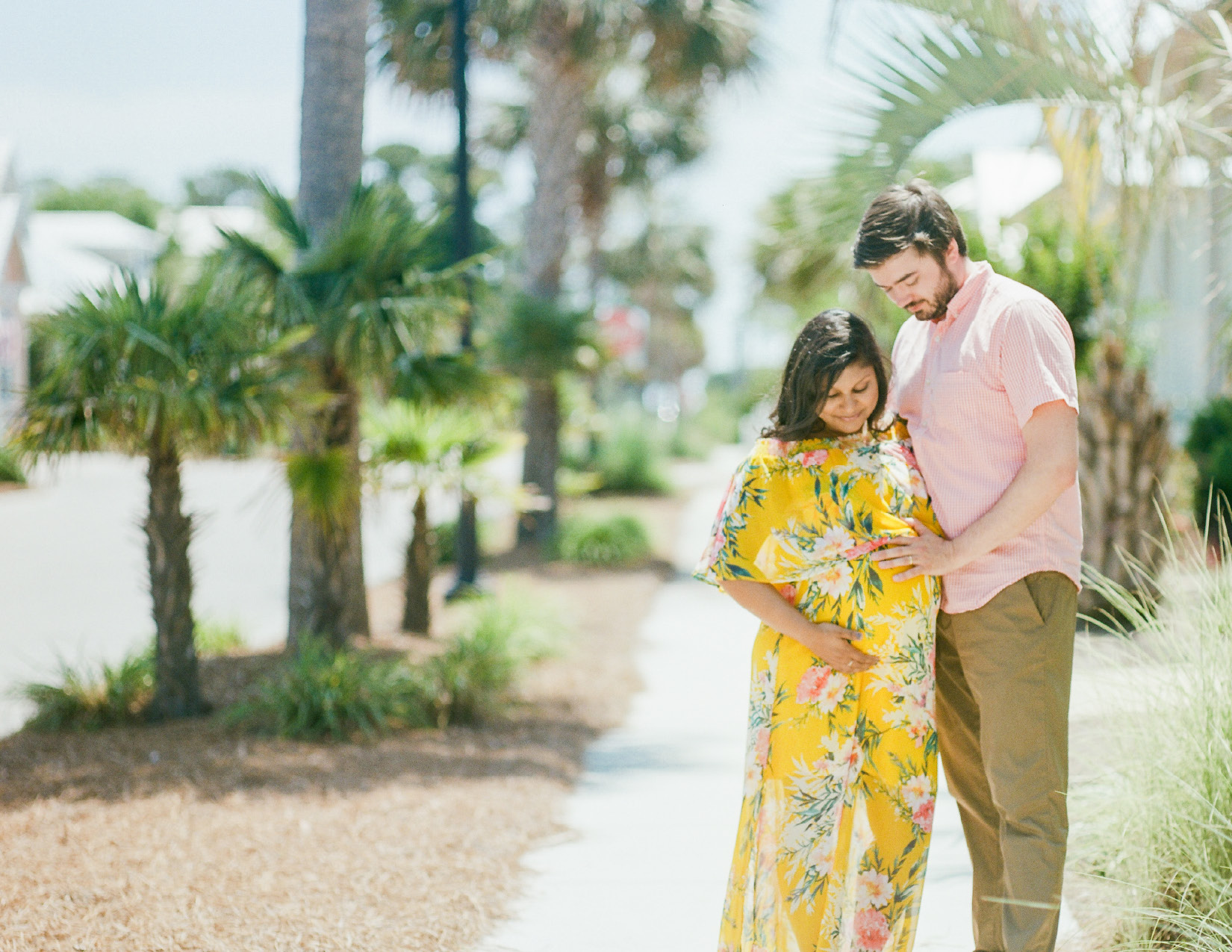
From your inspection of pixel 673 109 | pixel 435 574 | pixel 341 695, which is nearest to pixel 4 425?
pixel 341 695

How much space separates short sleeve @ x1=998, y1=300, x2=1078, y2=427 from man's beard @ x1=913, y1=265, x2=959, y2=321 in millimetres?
169

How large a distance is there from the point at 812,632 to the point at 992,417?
0.65 metres

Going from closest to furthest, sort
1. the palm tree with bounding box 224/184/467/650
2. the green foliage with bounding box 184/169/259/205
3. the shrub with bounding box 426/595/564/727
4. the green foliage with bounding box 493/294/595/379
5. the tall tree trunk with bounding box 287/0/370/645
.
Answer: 1. the palm tree with bounding box 224/184/467/650
2. the shrub with bounding box 426/595/564/727
3. the tall tree trunk with bounding box 287/0/370/645
4. the green foliage with bounding box 493/294/595/379
5. the green foliage with bounding box 184/169/259/205

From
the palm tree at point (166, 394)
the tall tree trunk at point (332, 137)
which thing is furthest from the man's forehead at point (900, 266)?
the tall tree trunk at point (332, 137)

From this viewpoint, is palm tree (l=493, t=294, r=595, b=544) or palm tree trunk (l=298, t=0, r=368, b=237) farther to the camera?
palm tree (l=493, t=294, r=595, b=544)

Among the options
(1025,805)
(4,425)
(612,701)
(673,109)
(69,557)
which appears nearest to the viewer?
(1025,805)

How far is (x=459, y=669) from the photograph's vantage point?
6.02 m

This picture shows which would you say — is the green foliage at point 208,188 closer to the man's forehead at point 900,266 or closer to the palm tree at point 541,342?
the palm tree at point 541,342

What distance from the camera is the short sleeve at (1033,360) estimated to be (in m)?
2.51

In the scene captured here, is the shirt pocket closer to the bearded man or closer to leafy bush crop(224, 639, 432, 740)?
the bearded man

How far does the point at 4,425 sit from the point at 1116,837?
4897 mm

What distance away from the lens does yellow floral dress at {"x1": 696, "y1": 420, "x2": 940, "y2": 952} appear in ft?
8.49

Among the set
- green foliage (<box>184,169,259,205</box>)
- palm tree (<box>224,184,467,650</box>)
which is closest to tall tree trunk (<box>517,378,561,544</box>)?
palm tree (<box>224,184,467,650</box>)

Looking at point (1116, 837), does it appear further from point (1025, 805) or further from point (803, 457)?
point (803, 457)
